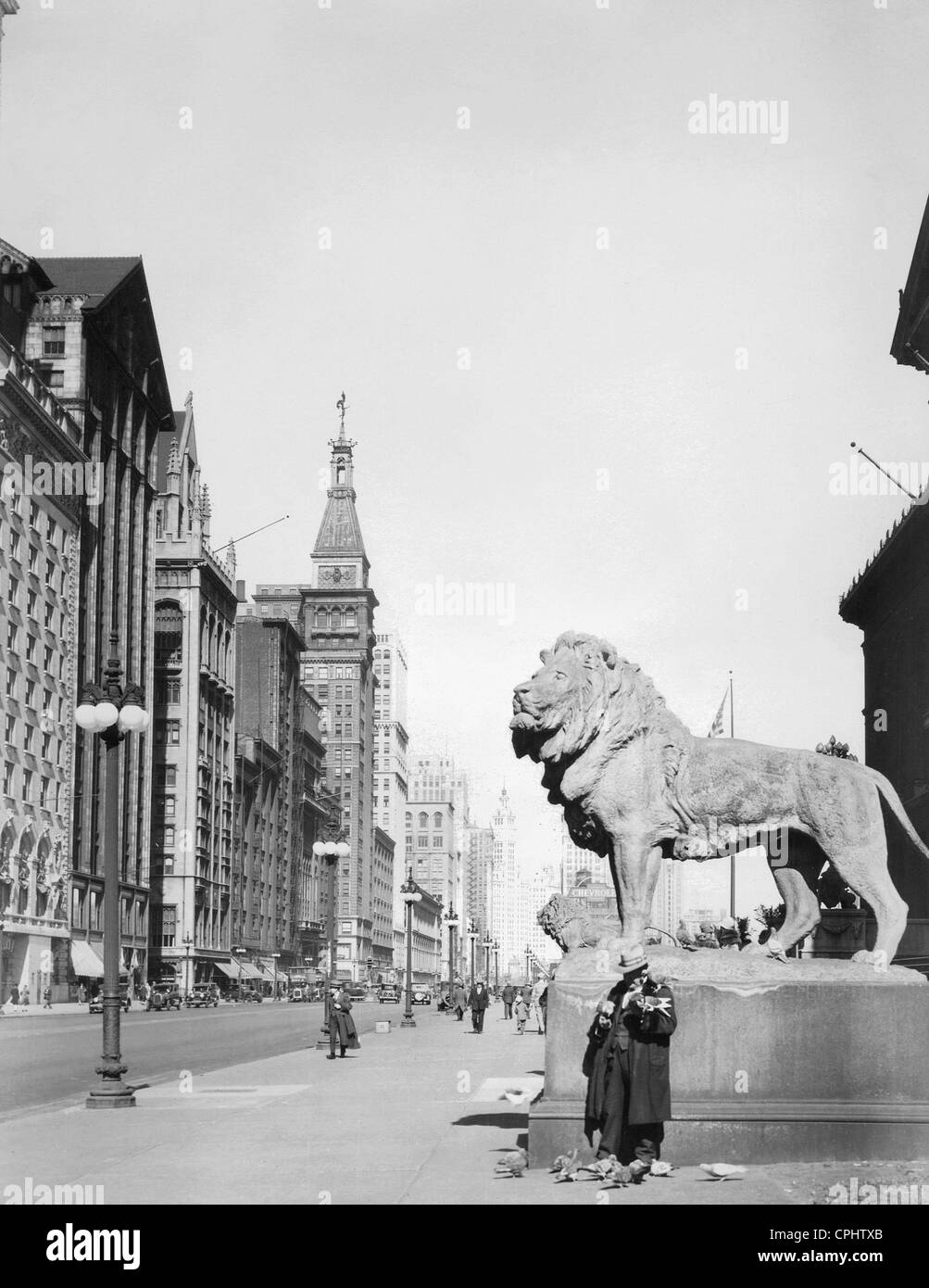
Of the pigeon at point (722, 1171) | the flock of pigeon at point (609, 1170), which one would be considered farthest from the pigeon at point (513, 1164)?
the pigeon at point (722, 1171)

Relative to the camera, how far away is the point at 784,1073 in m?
11.1

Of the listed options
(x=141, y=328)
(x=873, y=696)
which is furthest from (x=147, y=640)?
(x=873, y=696)

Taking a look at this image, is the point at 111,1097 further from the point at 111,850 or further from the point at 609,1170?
the point at 609,1170

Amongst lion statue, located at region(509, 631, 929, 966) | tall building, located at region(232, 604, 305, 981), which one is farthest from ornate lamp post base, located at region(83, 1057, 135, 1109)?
tall building, located at region(232, 604, 305, 981)

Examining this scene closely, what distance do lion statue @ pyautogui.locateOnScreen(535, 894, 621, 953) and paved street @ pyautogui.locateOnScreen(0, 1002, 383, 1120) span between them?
6.66m

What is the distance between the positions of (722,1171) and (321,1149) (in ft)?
13.0

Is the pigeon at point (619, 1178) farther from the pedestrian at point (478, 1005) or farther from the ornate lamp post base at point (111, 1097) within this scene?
the pedestrian at point (478, 1005)

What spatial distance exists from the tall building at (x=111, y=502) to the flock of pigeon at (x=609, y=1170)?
69.9 m

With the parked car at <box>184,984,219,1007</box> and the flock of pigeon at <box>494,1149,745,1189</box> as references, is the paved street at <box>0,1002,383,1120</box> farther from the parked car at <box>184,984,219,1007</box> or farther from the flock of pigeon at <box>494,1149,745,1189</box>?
the parked car at <box>184,984,219,1007</box>

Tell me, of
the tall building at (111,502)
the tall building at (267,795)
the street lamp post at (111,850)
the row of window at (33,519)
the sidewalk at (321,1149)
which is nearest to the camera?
the sidewalk at (321,1149)

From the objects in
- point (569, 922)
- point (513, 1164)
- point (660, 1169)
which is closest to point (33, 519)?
point (569, 922)

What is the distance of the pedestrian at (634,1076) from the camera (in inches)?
413
